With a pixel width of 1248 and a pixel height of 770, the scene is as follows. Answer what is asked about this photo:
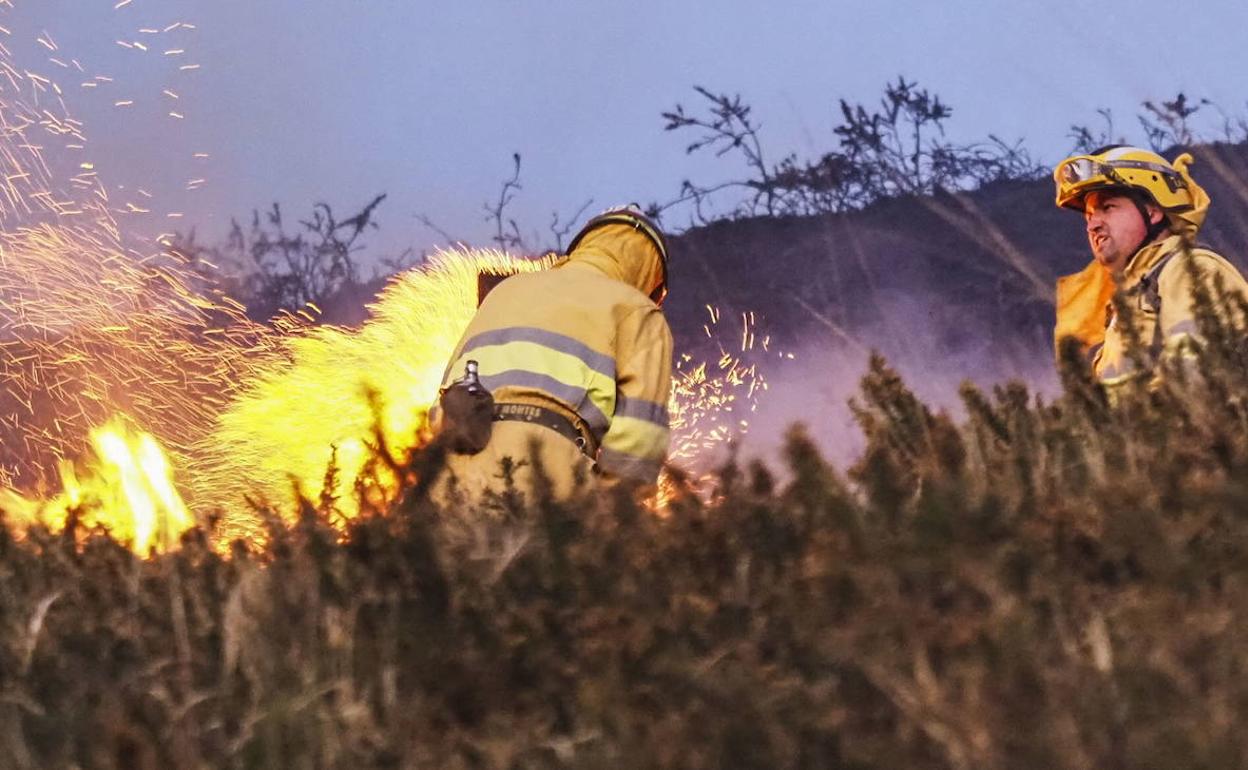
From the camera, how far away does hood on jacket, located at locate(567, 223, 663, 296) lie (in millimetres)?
7840

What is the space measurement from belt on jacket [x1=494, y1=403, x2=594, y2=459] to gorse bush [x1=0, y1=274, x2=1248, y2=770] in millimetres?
3321

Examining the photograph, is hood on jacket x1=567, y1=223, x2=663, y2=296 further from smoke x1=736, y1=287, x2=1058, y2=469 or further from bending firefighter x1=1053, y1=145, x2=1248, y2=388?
smoke x1=736, y1=287, x2=1058, y2=469

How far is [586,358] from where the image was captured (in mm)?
7016

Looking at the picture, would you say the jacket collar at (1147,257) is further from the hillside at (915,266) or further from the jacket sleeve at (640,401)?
the hillside at (915,266)

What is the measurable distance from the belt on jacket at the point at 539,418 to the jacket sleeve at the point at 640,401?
133mm

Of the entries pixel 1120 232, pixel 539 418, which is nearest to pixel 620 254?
pixel 539 418

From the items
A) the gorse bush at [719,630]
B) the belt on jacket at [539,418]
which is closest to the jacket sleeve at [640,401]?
the belt on jacket at [539,418]

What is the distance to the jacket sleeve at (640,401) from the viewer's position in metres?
6.91

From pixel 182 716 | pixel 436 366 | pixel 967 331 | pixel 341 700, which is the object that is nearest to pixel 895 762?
pixel 341 700

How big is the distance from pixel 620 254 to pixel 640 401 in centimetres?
113

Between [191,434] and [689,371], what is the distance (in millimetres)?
12122

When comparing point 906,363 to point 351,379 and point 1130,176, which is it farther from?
point 1130,176

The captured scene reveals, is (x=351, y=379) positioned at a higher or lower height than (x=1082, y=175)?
higher

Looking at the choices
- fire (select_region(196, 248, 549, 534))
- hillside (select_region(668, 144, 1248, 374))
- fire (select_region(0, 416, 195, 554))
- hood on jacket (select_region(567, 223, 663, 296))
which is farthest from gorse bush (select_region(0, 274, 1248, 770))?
hillside (select_region(668, 144, 1248, 374))
